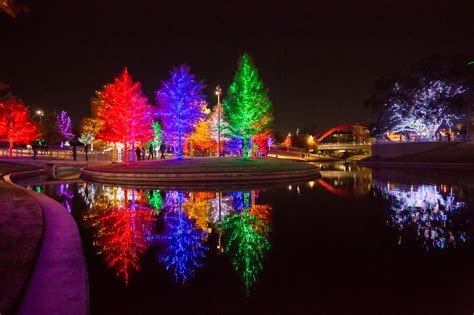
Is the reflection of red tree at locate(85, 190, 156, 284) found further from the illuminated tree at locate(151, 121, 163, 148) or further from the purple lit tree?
the purple lit tree

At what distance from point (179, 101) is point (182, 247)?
2889 cm

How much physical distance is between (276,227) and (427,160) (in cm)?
4598

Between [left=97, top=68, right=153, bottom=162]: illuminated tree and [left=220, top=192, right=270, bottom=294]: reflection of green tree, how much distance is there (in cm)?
2414

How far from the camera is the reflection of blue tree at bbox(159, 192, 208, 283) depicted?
6.29 metres

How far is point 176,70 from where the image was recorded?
3547 centimetres

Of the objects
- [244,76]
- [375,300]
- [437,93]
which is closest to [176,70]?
[244,76]

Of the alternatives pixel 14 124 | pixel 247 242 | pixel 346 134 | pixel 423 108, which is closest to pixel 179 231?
pixel 247 242

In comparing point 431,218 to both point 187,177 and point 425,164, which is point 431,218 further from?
point 425,164

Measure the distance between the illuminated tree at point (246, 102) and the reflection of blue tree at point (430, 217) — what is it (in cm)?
1999

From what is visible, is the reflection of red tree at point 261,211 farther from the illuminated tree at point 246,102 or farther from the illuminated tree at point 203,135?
the illuminated tree at point 203,135

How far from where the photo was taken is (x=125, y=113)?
107ft

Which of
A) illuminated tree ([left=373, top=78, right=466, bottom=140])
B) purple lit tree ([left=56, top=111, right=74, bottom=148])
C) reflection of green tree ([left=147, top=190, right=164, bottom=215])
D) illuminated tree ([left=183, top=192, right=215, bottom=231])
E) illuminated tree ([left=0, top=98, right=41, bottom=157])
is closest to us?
illuminated tree ([left=183, top=192, right=215, bottom=231])

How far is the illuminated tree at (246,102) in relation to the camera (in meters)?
34.6

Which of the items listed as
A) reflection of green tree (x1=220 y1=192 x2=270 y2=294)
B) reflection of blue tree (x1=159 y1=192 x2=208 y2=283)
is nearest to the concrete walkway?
reflection of blue tree (x1=159 y1=192 x2=208 y2=283)
